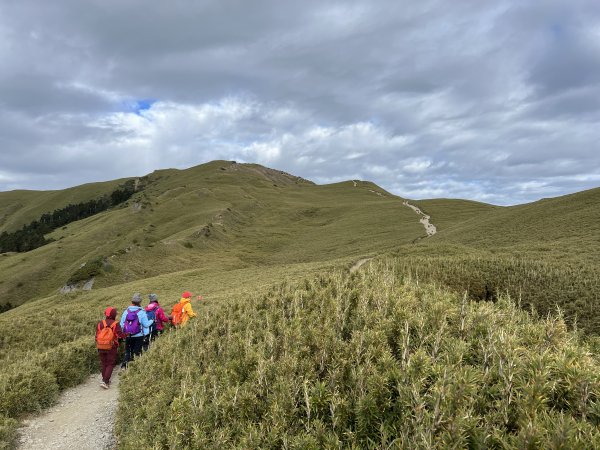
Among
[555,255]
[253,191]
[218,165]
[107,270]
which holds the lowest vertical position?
[107,270]

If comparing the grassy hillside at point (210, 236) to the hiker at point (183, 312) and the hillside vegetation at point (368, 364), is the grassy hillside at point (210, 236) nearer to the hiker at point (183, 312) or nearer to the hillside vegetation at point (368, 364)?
the hillside vegetation at point (368, 364)

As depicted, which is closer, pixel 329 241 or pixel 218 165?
pixel 329 241

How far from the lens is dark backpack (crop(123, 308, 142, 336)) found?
16125 mm

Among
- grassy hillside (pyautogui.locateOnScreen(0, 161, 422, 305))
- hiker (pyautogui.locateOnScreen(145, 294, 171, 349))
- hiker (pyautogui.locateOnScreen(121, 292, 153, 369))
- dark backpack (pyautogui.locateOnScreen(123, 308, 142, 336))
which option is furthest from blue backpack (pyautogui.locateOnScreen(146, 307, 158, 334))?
grassy hillside (pyautogui.locateOnScreen(0, 161, 422, 305))

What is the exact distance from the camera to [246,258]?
72375 millimetres

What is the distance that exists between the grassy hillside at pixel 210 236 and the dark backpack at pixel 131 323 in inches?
1425

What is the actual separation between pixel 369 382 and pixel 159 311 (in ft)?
49.0

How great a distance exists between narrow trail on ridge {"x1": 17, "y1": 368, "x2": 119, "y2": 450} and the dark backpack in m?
2.34

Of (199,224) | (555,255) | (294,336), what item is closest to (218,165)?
(199,224)

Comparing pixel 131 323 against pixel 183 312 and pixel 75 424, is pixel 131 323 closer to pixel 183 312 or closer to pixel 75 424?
pixel 183 312

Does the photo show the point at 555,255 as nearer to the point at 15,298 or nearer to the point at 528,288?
the point at 528,288

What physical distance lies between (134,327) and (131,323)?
0.72 ft

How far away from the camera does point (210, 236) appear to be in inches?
3164

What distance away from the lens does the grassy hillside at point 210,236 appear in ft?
208
